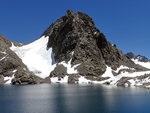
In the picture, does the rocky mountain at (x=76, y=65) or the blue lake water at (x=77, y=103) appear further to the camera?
the rocky mountain at (x=76, y=65)

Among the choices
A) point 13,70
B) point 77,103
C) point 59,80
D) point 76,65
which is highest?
point 76,65

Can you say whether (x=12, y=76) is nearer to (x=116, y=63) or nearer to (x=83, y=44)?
(x=83, y=44)

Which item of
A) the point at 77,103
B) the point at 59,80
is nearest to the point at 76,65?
the point at 59,80

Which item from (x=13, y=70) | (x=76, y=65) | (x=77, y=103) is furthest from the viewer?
(x=76, y=65)

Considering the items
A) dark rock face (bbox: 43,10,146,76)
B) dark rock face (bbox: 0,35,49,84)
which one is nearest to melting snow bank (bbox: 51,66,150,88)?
dark rock face (bbox: 43,10,146,76)

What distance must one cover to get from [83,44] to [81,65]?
73.1ft

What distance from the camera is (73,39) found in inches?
7534

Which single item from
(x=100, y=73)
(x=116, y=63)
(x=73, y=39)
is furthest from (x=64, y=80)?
(x=116, y=63)

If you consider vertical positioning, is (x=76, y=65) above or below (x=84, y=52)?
below

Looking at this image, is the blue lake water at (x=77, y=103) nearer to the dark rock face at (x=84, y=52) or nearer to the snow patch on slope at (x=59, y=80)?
the snow patch on slope at (x=59, y=80)

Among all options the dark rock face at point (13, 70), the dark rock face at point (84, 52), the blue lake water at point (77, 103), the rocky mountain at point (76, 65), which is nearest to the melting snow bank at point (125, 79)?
the rocky mountain at point (76, 65)

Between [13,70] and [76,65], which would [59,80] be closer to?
[76,65]

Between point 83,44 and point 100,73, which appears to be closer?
point 100,73

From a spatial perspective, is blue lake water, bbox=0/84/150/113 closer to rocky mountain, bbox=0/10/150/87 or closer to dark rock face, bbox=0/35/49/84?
dark rock face, bbox=0/35/49/84
